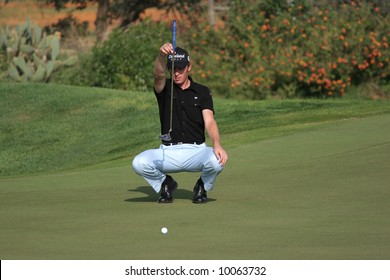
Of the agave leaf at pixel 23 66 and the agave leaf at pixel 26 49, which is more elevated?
the agave leaf at pixel 26 49

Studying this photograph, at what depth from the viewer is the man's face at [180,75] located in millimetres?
11477

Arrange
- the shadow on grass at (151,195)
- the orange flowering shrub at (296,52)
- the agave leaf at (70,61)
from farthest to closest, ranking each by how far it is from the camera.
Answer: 1. the agave leaf at (70,61)
2. the orange flowering shrub at (296,52)
3. the shadow on grass at (151,195)

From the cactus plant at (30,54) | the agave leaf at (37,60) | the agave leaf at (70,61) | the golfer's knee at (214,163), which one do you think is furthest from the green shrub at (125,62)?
the golfer's knee at (214,163)

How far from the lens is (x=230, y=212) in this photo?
11023mm

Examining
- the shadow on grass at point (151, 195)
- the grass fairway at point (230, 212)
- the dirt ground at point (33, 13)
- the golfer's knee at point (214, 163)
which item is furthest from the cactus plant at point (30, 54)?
the dirt ground at point (33, 13)

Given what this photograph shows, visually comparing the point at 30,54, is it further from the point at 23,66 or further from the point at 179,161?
the point at 179,161

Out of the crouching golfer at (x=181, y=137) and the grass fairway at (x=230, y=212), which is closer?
the grass fairway at (x=230, y=212)

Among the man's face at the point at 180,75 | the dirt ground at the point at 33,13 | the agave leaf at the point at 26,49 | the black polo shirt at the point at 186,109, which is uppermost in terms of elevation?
the man's face at the point at 180,75

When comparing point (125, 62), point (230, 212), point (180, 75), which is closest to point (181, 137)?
point (180, 75)

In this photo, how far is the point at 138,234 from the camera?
32.2ft

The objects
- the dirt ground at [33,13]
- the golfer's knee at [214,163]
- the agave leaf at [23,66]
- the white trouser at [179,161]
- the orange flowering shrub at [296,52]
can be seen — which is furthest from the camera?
the dirt ground at [33,13]

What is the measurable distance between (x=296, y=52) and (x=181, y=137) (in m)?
15.7

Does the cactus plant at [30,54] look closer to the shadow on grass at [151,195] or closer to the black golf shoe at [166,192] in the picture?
the shadow on grass at [151,195]

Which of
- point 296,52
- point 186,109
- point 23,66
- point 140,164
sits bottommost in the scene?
point 23,66
